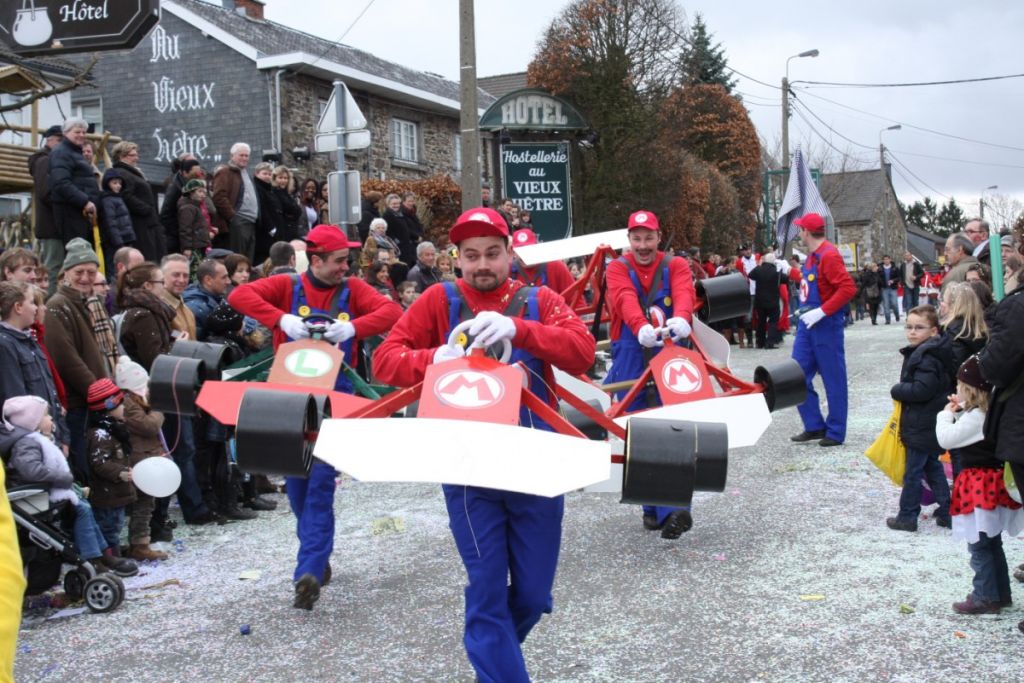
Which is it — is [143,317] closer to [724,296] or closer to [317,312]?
[317,312]

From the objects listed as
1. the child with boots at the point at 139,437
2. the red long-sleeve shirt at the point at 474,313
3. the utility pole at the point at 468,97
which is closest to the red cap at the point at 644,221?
the red long-sleeve shirt at the point at 474,313

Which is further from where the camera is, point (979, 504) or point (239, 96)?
point (239, 96)

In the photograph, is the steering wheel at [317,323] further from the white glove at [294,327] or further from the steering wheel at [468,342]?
the steering wheel at [468,342]

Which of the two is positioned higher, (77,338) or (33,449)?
(77,338)

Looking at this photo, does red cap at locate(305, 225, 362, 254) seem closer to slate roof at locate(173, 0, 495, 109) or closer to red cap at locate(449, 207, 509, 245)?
red cap at locate(449, 207, 509, 245)

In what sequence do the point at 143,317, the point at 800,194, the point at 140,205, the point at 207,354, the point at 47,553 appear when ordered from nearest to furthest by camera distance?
the point at 207,354, the point at 47,553, the point at 143,317, the point at 140,205, the point at 800,194

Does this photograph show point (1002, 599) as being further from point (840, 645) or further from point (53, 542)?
point (53, 542)

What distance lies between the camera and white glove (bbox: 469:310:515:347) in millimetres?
3715

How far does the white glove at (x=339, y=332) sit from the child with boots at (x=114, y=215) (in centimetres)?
593

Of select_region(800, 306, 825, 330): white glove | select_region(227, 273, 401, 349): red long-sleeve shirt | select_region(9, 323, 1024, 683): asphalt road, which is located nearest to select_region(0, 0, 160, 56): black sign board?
select_region(227, 273, 401, 349): red long-sleeve shirt

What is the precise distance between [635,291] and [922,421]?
6.60ft

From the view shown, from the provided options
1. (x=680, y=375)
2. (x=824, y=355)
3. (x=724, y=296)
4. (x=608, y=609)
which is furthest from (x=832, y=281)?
(x=608, y=609)

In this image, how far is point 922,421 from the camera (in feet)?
21.9

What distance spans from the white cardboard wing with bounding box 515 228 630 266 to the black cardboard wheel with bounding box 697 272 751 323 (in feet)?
2.95
